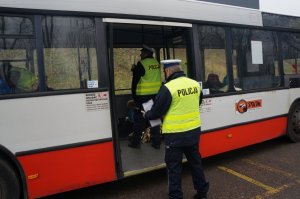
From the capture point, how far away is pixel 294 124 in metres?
6.57

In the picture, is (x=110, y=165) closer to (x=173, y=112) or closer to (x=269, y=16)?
(x=173, y=112)

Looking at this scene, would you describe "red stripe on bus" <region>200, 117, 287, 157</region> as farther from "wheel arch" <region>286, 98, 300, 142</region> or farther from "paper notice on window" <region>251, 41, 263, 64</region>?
"paper notice on window" <region>251, 41, 263, 64</region>

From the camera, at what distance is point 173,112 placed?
379cm

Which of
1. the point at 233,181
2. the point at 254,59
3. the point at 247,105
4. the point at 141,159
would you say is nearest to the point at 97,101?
the point at 141,159

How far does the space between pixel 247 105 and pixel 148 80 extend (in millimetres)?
1732

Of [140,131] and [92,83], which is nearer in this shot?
[92,83]

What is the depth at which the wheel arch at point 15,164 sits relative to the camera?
3467mm

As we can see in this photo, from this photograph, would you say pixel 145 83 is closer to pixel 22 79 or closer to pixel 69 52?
pixel 69 52

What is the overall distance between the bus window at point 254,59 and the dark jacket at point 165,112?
198cm

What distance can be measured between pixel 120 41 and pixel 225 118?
2499 millimetres

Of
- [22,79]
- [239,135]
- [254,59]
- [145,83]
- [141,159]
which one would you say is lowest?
[141,159]

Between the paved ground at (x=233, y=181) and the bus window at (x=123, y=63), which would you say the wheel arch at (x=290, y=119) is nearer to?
the paved ground at (x=233, y=181)

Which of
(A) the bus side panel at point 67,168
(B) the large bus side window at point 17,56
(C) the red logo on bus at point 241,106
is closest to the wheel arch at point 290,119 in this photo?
(C) the red logo on bus at point 241,106

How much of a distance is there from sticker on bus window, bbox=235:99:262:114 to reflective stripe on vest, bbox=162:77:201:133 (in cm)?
183
